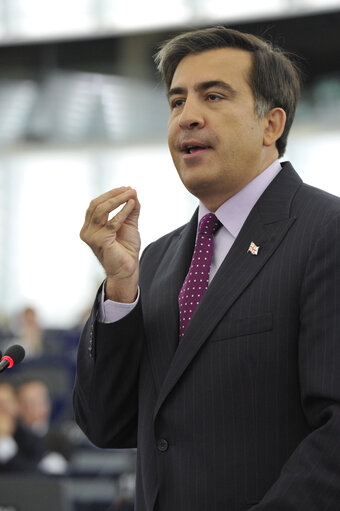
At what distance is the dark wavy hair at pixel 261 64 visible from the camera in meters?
1.84

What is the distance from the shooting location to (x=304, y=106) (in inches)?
454

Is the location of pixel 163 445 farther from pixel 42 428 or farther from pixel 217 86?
pixel 42 428

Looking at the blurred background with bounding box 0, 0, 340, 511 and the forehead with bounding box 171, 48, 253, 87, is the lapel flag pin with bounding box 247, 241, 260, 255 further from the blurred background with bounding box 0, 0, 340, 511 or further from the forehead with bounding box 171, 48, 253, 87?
the blurred background with bounding box 0, 0, 340, 511

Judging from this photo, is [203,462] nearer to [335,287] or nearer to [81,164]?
[335,287]

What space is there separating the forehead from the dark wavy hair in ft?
0.05

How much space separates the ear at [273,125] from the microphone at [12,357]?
0.72 m

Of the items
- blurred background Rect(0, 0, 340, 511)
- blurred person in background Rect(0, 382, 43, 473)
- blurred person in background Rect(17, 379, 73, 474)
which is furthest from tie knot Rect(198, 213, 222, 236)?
blurred background Rect(0, 0, 340, 511)

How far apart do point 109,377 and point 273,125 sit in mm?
686

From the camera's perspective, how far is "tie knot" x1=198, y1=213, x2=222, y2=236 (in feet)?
6.13

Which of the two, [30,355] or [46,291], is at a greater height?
[46,291]

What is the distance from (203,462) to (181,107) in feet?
2.62

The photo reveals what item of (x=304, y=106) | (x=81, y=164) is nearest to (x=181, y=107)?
(x=304, y=106)

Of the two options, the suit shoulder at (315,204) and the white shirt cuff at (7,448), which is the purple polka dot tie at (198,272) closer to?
the suit shoulder at (315,204)

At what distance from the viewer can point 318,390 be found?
4.82 ft
